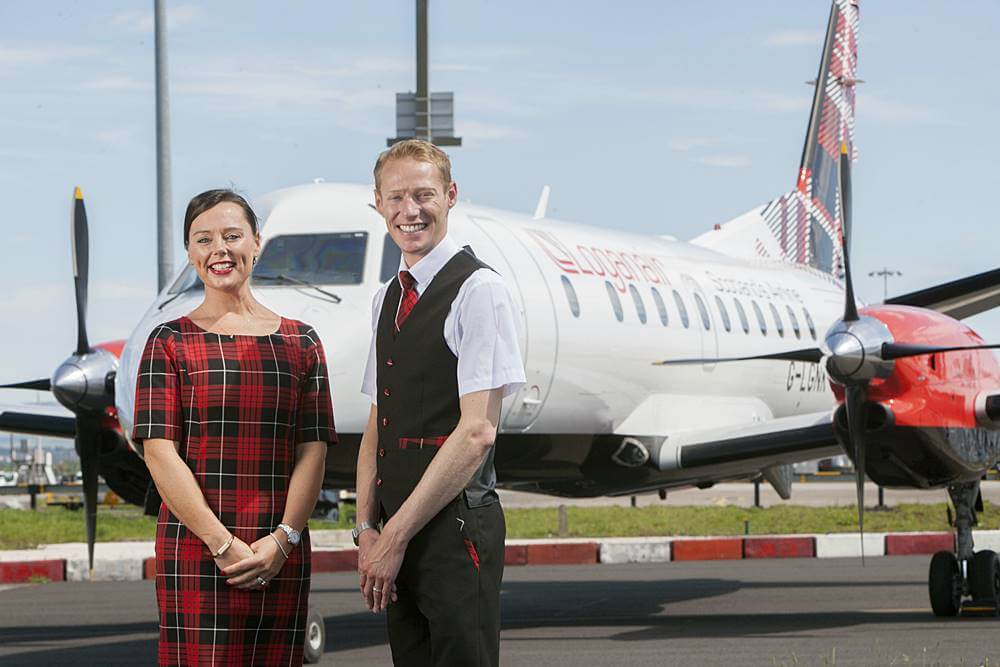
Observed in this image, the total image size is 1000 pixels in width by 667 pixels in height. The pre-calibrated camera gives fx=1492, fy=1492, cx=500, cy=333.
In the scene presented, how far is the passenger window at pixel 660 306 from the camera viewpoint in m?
12.4

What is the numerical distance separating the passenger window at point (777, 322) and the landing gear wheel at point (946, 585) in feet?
13.2

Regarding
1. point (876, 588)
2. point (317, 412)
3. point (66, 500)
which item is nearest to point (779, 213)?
point (876, 588)

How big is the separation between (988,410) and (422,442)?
7.76 m

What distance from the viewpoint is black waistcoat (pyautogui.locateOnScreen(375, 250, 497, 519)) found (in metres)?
3.58

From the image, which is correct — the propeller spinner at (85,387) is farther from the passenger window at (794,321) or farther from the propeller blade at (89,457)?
the passenger window at (794,321)

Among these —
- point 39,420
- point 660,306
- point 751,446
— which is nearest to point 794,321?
point 660,306

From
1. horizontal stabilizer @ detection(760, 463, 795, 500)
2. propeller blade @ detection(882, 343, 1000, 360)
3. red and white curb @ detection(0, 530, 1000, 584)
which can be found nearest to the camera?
propeller blade @ detection(882, 343, 1000, 360)

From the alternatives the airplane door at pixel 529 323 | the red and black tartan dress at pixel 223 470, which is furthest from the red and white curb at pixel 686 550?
the red and black tartan dress at pixel 223 470

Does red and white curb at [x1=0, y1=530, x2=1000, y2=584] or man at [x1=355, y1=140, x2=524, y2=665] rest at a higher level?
man at [x1=355, y1=140, x2=524, y2=665]

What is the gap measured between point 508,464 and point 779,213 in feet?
26.3

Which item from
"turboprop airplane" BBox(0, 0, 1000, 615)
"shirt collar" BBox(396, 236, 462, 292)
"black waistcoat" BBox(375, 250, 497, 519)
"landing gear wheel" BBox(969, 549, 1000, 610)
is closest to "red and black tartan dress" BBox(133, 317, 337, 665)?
"black waistcoat" BBox(375, 250, 497, 519)

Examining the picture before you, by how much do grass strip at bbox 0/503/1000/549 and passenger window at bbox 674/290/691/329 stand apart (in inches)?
334

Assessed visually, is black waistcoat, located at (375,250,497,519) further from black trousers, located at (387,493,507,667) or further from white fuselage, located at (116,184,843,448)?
white fuselage, located at (116,184,843,448)

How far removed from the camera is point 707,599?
43.4 feet
